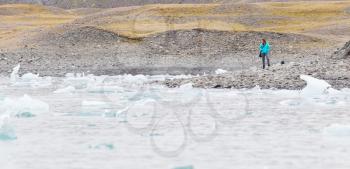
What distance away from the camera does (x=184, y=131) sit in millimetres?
18188

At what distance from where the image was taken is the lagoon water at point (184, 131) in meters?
14.4

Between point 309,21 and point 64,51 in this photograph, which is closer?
point 64,51

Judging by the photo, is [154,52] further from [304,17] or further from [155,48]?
[304,17]

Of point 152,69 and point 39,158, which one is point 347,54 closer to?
point 152,69

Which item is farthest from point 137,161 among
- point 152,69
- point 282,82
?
point 152,69

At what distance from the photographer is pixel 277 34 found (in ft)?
161

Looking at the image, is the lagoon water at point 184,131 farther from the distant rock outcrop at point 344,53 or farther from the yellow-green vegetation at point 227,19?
the yellow-green vegetation at point 227,19

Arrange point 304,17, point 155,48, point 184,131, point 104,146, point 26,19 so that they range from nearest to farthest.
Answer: point 104,146, point 184,131, point 155,48, point 304,17, point 26,19

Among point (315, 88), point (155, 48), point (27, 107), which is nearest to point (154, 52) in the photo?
point (155, 48)

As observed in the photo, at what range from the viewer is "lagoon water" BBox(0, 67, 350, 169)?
14383 millimetres

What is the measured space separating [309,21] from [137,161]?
52975 mm

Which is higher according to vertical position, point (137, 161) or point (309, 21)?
point (309, 21)

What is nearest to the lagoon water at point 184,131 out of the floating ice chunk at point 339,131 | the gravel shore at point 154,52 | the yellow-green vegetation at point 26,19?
the floating ice chunk at point 339,131

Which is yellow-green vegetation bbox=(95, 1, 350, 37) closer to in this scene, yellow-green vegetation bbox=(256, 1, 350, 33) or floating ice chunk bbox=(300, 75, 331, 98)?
yellow-green vegetation bbox=(256, 1, 350, 33)
